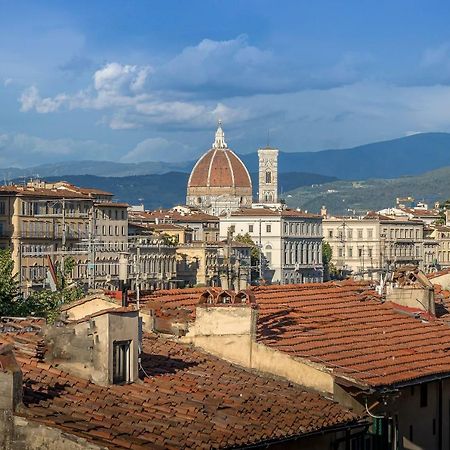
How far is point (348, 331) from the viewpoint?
2481 cm

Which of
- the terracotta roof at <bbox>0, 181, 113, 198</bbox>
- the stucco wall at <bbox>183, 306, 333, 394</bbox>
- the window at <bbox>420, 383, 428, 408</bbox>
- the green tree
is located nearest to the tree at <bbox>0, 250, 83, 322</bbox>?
the green tree

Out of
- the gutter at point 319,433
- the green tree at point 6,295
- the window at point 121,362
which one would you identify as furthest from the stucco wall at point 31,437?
the green tree at point 6,295

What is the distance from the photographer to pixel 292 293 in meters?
27.0

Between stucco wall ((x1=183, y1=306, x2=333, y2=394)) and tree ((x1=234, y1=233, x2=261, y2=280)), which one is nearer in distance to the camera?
stucco wall ((x1=183, y1=306, x2=333, y2=394))

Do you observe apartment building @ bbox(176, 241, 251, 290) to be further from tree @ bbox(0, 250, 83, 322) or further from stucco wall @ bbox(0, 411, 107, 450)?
stucco wall @ bbox(0, 411, 107, 450)

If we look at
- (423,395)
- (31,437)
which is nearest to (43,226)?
(423,395)

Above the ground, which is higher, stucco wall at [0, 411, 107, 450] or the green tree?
the green tree

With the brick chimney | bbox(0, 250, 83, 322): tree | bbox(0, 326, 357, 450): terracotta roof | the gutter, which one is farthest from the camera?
bbox(0, 250, 83, 322): tree

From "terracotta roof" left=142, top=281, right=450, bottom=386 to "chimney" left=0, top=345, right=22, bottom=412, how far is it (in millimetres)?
6560

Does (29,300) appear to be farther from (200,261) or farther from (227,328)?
(200,261)

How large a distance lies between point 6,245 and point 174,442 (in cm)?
11194

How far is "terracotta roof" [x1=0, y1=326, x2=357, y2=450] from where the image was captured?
1570 centimetres

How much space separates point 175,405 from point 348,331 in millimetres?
7443

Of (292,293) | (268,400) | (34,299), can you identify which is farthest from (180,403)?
(34,299)
